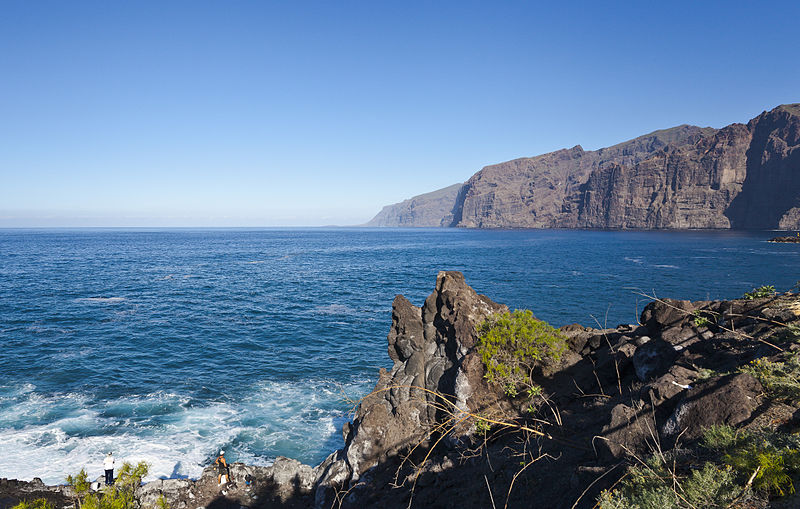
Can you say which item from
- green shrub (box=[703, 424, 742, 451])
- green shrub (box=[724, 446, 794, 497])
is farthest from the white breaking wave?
green shrub (box=[724, 446, 794, 497])

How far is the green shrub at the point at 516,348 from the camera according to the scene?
40.1ft

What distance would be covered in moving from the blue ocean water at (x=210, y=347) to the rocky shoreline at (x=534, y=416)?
2448mm

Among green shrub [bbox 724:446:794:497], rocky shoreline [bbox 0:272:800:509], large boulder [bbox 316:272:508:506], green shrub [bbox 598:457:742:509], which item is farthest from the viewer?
large boulder [bbox 316:272:508:506]

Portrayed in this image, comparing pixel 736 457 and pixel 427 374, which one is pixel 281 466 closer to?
pixel 427 374

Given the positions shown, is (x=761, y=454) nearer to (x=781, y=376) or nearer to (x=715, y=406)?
(x=715, y=406)

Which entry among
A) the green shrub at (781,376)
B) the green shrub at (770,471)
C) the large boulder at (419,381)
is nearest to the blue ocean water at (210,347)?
the green shrub at (781,376)

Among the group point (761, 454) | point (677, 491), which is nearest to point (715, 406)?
point (761, 454)

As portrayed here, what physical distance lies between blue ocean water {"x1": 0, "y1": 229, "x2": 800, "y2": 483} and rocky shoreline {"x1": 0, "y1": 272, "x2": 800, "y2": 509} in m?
2.45

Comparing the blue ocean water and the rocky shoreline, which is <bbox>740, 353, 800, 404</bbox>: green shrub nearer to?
the rocky shoreline

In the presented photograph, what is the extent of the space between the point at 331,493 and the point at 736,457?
1086cm

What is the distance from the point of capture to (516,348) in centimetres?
1269

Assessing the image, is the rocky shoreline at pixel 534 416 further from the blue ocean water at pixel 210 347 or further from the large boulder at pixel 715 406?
the blue ocean water at pixel 210 347

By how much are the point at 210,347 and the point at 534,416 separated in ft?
82.8

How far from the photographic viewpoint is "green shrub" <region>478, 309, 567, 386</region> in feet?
40.1
